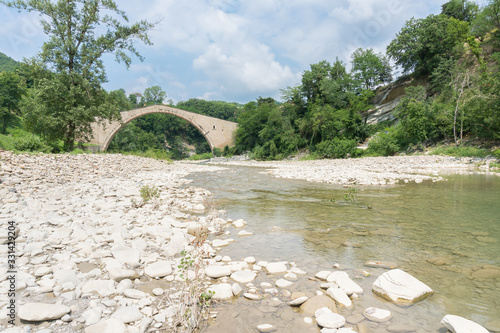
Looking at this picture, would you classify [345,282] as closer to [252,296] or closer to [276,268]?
[276,268]

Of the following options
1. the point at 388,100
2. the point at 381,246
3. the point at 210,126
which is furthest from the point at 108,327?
the point at 210,126

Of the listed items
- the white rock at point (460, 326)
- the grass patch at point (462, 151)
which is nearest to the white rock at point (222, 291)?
the white rock at point (460, 326)

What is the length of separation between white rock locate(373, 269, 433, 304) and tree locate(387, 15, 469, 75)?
107 ft

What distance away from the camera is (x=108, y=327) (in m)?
1.57

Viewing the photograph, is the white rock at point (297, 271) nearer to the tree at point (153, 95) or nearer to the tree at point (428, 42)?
the tree at point (428, 42)

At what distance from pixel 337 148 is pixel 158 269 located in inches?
1041

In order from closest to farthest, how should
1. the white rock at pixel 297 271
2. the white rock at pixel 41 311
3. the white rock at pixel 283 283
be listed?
the white rock at pixel 41 311 → the white rock at pixel 283 283 → the white rock at pixel 297 271

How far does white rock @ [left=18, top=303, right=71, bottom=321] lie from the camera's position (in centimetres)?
162

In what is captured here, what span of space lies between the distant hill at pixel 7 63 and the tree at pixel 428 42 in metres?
62.8

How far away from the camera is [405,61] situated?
100ft

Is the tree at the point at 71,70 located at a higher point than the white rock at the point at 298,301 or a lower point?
higher

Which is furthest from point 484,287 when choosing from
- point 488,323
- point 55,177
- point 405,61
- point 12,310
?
point 405,61

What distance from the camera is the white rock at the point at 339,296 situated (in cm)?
198

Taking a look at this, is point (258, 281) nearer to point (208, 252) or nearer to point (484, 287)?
point (208, 252)
